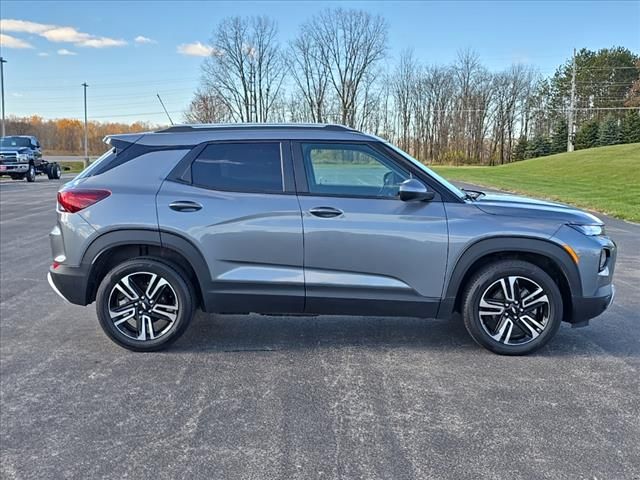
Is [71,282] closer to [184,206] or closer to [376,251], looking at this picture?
[184,206]

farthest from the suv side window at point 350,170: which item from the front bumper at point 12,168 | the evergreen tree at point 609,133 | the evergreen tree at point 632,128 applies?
the evergreen tree at point 609,133

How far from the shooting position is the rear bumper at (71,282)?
168 inches

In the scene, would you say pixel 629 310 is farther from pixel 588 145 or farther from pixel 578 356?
pixel 588 145

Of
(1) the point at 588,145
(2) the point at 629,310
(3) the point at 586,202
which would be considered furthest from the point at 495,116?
(2) the point at 629,310

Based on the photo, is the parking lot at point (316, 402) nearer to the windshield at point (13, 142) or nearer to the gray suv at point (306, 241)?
the gray suv at point (306, 241)

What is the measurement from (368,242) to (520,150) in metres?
75.0

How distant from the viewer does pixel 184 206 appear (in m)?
4.17

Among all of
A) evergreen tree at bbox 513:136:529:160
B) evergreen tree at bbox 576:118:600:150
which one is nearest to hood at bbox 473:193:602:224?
evergreen tree at bbox 576:118:600:150

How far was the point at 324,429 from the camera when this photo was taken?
10.1 feet

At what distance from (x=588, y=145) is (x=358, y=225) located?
2615 inches

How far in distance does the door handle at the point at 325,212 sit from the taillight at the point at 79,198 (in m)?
1.72

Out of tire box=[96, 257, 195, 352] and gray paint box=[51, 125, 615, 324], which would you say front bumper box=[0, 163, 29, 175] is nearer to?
gray paint box=[51, 125, 615, 324]

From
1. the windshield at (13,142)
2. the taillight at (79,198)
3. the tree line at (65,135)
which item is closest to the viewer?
the taillight at (79,198)

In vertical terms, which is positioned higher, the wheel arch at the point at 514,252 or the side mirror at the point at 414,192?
the side mirror at the point at 414,192
